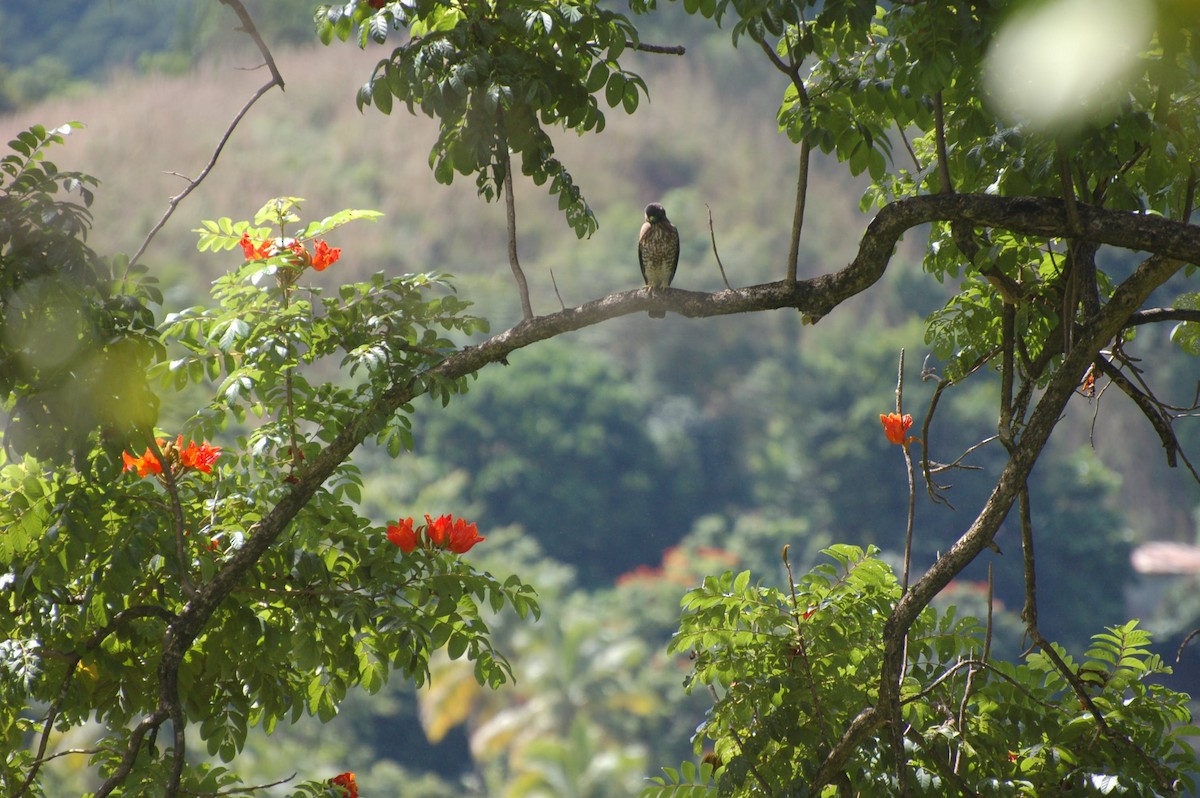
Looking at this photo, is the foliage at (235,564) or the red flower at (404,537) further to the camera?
the red flower at (404,537)

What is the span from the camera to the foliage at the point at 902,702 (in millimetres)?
2354

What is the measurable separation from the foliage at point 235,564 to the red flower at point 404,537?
1.2 inches

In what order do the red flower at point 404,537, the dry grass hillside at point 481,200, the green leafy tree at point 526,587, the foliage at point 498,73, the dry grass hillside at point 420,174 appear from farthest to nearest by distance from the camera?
the dry grass hillside at point 481,200 → the dry grass hillside at point 420,174 → the red flower at point 404,537 → the foliage at point 498,73 → the green leafy tree at point 526,587

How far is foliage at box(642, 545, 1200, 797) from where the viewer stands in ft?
7.72

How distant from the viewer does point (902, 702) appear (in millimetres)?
2377

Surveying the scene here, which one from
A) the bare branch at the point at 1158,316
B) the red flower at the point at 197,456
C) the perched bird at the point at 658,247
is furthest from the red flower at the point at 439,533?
the perched bird at the point at 658,247

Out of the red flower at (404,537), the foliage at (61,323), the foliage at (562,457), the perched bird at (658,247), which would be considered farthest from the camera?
the foliage at (562,457)

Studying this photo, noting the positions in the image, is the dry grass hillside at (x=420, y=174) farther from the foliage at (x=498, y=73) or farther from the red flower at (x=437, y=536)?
the red flower at (x=437, y=536)

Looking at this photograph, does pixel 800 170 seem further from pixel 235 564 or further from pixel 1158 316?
pixel 235 564

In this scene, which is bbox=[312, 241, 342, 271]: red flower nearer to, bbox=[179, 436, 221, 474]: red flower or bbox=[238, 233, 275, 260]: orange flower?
bbox=[238, 233, 275, 260]: orange flower

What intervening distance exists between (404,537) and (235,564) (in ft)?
1.12

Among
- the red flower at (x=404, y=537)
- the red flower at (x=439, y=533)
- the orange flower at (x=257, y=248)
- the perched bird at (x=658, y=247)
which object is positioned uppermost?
the perched bird at (x=658, y=247)

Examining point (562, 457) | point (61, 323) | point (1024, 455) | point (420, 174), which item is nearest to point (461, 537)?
point (61, 323)

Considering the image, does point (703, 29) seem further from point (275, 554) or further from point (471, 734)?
point (275, 554)
